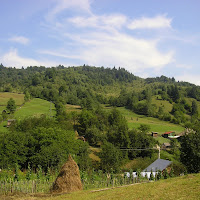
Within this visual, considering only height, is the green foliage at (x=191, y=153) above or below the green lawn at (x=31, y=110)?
below

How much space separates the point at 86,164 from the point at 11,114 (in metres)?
51.9

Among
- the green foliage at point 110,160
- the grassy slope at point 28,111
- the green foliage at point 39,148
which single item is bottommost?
the green foliage at point 110,160

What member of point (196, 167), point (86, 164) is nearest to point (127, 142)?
point (86, 164)

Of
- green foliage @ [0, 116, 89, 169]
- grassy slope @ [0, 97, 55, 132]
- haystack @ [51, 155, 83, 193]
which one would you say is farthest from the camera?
grassy slope @ [0, 97, 55, 132]

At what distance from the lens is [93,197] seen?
16.6 m

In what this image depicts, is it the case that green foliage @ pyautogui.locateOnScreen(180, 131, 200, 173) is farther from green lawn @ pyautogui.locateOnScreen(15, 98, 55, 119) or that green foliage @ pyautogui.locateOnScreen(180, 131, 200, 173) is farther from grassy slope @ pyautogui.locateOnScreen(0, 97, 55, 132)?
green lawn @ pyautogui.locateOnScreen(15, 98, 55, 119)

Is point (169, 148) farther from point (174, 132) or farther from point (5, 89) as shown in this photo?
point (5, 89)

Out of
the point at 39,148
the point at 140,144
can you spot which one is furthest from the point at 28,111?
the point at 140,144

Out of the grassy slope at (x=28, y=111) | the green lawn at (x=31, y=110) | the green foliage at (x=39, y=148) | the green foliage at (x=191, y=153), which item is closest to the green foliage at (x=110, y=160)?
the green foliage at (x=39, y=148)

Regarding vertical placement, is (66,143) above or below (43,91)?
below

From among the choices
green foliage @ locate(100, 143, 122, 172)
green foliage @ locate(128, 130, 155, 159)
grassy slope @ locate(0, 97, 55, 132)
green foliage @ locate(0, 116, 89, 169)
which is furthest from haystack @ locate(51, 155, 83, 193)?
grassy slope @ locate(0, 97, 55, 132)

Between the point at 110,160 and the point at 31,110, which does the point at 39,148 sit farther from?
the point at 31,110

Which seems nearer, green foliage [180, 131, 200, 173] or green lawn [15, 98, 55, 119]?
green foliage [180, 131, 200, 173]

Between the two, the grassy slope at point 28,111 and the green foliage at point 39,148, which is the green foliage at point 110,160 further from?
the grassy slope at point 28,111
